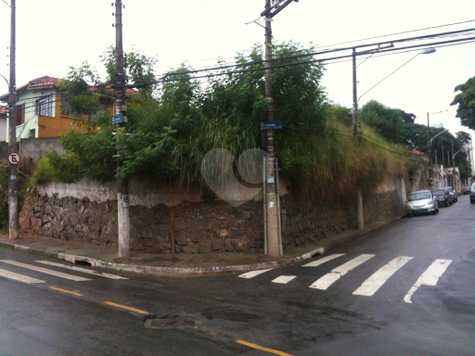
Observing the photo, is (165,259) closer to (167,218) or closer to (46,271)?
(167,218)

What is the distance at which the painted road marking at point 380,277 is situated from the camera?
879 centimetres

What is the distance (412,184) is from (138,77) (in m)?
30.1

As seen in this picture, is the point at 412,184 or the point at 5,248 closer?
the point at 5,248

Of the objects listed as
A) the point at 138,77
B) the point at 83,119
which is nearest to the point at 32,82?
the point at 83,119

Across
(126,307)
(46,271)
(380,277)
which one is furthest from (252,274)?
(46,271)

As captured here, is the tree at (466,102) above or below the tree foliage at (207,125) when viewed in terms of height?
above

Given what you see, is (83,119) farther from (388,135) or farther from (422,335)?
(388,135)

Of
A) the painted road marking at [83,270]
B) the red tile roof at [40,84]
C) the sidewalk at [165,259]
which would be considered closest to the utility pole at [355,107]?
the sidewalk at [165,259]

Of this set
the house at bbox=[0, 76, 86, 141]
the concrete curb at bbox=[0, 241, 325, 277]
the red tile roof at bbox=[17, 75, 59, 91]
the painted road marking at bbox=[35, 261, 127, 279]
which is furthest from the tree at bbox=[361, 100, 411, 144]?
the painted road marking at bbox=[35, 261, 127, 279]

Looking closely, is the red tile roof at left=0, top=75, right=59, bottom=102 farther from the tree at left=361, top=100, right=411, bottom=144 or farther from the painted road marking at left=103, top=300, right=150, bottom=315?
the tree at left=361, top=100, right=411, bottom=144

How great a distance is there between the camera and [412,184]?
3797cm

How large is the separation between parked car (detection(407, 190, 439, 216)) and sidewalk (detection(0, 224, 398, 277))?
13751 mm

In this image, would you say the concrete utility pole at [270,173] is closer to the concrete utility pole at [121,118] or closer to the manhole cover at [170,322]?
the concrete utility pole at [121,118]

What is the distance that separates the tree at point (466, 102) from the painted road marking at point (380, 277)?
75.6ft
